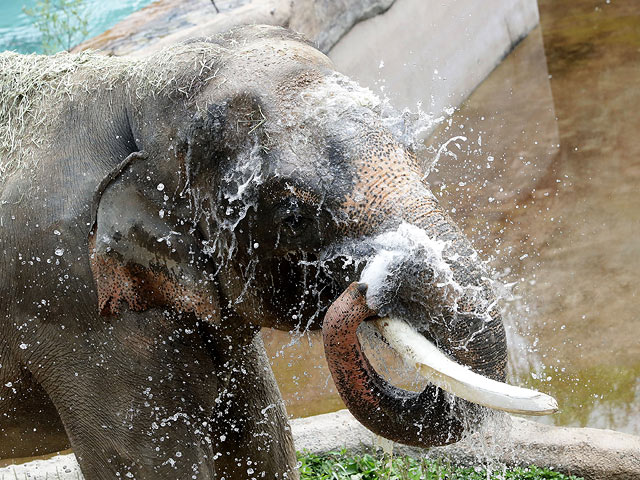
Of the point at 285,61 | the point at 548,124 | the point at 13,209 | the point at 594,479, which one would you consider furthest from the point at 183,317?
the point at 548,124

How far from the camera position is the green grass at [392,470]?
4832 mm

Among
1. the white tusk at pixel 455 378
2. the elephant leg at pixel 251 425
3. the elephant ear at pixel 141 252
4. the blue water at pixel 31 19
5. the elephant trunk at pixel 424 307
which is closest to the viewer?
the white tusk at pixel 455 378

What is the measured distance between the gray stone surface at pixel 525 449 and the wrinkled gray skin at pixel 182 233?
1563mm

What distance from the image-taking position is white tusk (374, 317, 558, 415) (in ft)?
8.45

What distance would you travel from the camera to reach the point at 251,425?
4.01 meters

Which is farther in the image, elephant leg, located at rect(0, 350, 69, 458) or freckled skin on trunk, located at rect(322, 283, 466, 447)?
elephant leg, located at rect(0, 350, 69, 458)

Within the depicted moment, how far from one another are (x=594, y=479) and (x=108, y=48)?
4.37 metres

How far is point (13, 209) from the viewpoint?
11.2 feet

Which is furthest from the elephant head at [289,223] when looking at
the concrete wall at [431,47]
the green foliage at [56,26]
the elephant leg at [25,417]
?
the green foliage at [56,26]

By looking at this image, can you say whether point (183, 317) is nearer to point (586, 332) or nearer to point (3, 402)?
point (3, 402)

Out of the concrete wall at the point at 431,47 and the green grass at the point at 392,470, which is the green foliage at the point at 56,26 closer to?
the concrete wall at the point at 431,47

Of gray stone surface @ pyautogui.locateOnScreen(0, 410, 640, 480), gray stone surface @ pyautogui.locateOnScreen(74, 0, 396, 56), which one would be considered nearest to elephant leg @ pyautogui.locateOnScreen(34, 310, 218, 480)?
gray stone surface @ pyautogui.locateOnScreen(0, 410, 640, 480)

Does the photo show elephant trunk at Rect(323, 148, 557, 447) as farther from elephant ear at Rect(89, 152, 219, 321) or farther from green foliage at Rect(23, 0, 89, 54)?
green foliage at Rect(23, 0, 89, 54)

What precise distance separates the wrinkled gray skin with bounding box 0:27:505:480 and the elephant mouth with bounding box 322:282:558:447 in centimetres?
3
